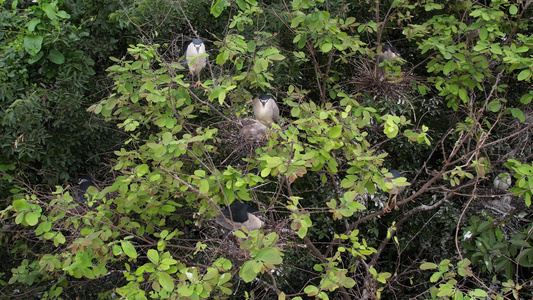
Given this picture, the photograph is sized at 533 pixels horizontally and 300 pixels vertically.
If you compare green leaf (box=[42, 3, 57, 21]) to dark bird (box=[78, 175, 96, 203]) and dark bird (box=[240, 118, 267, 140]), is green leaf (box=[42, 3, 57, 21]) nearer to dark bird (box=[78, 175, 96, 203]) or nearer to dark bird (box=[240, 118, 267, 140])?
dark bird (box=[78, 175, 96, 203])

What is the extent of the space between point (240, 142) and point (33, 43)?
1394mm

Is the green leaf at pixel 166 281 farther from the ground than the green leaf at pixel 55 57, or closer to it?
closer to it

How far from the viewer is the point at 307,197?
11.8 ft

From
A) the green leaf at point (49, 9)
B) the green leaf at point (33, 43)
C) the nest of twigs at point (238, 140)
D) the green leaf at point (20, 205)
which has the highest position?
the green leaf at point (49, 9)

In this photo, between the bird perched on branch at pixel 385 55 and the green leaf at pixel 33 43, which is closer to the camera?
the green leaf at pixel 33 43

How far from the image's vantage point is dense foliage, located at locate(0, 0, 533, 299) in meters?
2.30

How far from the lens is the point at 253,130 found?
9.09 feet

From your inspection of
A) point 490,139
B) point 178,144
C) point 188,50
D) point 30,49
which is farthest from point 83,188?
point 490,139

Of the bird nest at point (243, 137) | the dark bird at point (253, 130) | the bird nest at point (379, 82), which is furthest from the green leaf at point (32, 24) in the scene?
the bird nest at point (379, 82)

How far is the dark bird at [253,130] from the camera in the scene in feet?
9.00

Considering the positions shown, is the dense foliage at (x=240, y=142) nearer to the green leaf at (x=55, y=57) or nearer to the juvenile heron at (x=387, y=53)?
the green leaf at (x=55, y=57)

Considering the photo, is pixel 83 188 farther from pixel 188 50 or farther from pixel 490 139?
pixel 490 139

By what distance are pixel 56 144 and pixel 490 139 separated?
3192 mm

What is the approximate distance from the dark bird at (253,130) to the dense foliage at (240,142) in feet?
0.14
